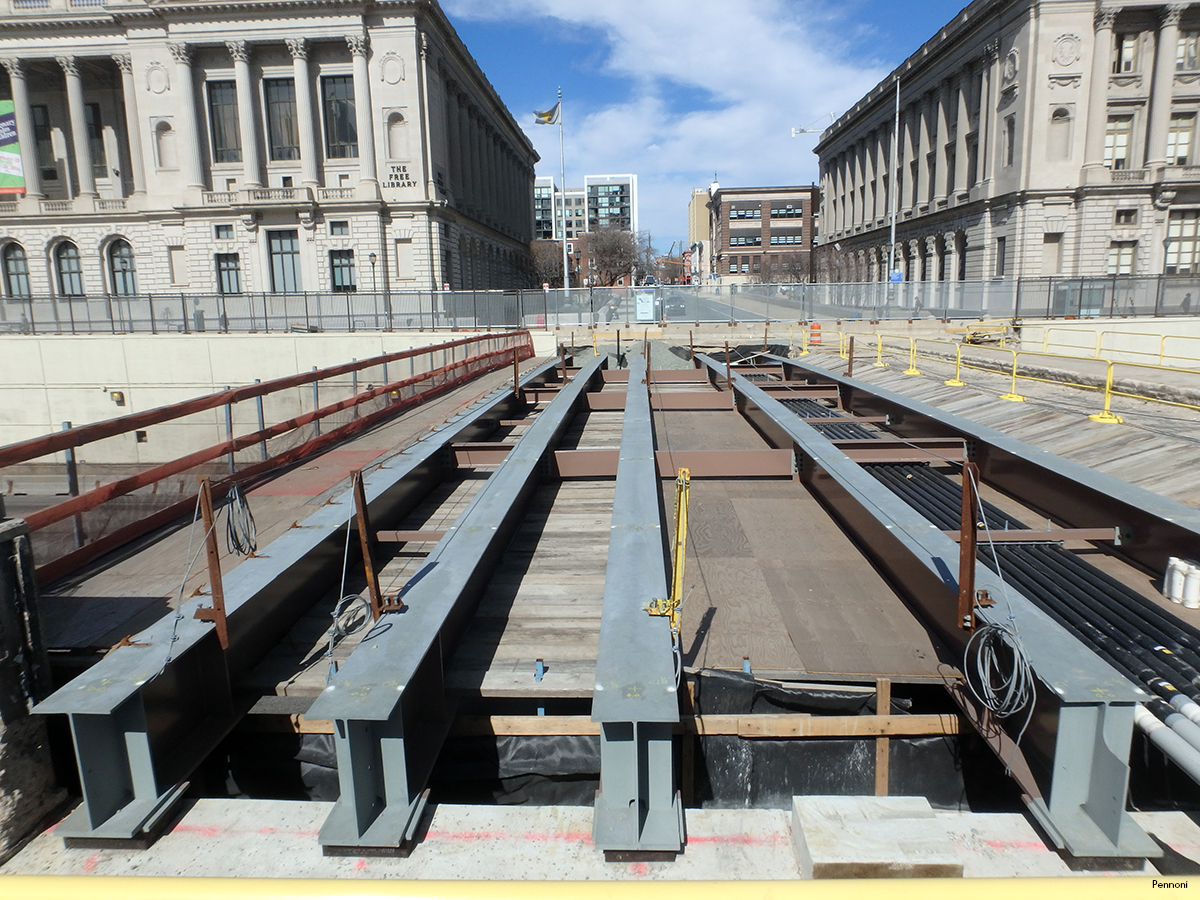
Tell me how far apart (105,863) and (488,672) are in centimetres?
222

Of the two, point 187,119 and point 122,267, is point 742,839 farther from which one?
point 122,267

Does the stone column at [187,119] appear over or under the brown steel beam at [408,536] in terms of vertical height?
over

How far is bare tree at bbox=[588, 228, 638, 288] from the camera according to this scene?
10669cm

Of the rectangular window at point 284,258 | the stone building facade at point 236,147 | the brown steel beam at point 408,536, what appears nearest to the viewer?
the brown steel beam at point 408,536

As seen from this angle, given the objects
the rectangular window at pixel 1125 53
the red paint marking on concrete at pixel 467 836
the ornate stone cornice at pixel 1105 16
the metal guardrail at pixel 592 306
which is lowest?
the red paint marking on concrete at pixel 467 836

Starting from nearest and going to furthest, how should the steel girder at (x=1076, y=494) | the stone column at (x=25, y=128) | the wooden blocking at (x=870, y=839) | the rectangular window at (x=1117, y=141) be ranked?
the wooden blocking at (x=870, y=839), the steel girder at (x=1076, y=494), the rectangular window at (x=1117, y=141), the stone column at (x=25, y=128)

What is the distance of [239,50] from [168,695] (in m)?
67.1

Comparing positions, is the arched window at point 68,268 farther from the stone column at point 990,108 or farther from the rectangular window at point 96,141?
the stone column at point 990,108

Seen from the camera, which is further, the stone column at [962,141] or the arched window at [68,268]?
the stone column at [962,141]

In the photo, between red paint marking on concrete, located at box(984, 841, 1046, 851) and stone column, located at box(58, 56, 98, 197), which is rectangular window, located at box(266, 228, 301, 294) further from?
red paint marking on concrete, located at box(984, 841, 1046, 851)

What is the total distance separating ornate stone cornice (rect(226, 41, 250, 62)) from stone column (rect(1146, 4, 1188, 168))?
6929cm

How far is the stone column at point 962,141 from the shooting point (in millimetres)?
65625

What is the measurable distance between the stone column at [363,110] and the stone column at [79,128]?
23.7 m

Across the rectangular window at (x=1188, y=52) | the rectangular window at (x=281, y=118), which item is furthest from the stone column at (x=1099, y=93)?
the rectangular window at (x=281, y=118)
